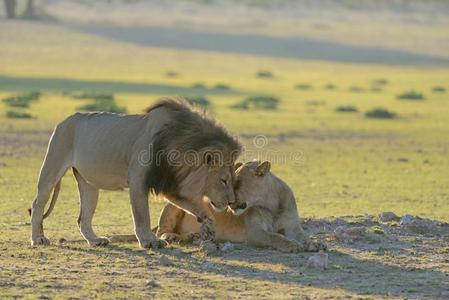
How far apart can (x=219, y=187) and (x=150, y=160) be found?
24.2 inches

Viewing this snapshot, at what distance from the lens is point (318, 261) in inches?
332

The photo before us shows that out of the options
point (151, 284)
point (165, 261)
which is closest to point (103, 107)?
point (165, 261)

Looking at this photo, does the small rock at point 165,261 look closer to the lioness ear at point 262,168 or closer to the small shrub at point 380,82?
the lioness ear at point 262,168

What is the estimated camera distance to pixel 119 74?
36.2 meters

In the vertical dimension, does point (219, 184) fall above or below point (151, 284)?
above

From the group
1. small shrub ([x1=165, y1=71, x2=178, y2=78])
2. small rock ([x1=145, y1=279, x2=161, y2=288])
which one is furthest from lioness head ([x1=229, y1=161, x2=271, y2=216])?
small shrub ([x1=165, y1=71, x2=178, y2=78])

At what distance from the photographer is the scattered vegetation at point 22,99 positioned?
24219 millimetres

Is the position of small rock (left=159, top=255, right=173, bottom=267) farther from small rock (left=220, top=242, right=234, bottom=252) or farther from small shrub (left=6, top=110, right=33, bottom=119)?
small shrub (left=6, top=110, right=33, bottom=119)

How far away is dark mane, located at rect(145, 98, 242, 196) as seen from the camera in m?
9.08

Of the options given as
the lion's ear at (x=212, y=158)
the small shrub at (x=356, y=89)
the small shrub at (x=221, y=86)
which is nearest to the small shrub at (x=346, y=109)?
the small shrub at (x=221, y=86)

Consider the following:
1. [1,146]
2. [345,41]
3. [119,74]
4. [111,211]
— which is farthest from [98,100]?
[345,41]

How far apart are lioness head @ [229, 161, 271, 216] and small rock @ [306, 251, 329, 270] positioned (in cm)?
93

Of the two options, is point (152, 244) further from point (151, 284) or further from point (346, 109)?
point (346, 109)

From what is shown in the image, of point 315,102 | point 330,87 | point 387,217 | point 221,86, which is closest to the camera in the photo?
point 387,217
